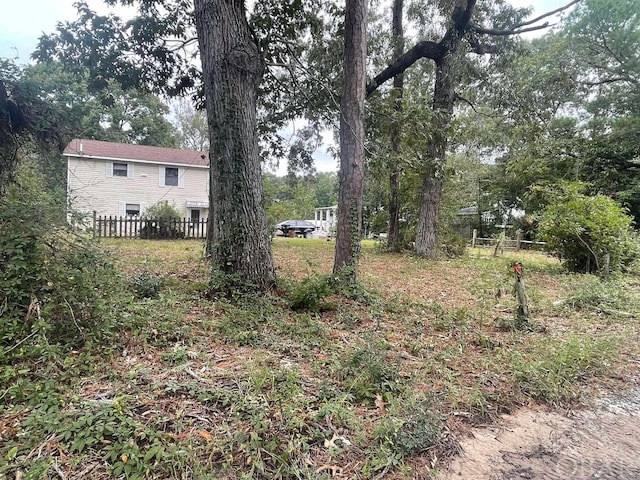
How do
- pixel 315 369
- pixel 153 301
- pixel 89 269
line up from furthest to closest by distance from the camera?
pixel 153 301 < pixel 89 269 < pixel 315 369

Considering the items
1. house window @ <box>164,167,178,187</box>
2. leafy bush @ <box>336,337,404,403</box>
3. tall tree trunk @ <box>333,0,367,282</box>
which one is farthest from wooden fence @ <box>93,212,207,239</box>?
leafy bush @ <box>336,337,404,403</box>

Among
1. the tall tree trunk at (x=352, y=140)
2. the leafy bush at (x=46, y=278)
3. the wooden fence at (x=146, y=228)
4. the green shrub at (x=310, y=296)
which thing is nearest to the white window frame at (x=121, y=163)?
the wooden fence at (x=146, y=228)

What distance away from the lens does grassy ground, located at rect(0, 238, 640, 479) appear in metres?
1.72

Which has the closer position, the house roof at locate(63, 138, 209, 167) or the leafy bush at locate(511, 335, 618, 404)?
the leafy bush at locate(511, 335, 618, 404)

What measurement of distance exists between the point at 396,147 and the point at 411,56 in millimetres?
3318

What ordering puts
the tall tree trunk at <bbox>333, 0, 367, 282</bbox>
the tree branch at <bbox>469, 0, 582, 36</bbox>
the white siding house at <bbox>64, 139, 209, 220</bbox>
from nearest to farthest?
the tall tree trunk at <bbox>333, 0, 367, 282</bbox>
the tree branch at <bbox>469, 0, 582, 36</bbox>
the white siding house at <bbox>64, 139, 209, 220</bbox>

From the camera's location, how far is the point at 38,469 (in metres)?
1.53

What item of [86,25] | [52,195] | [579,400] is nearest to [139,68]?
[86,25]

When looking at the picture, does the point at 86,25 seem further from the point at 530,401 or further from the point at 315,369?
the point at 530,401

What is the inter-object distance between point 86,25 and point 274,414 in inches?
325

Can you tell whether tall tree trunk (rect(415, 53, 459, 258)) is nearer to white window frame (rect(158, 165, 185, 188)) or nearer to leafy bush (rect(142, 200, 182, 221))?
leafy bush (rect(142, 200, 182, 221))

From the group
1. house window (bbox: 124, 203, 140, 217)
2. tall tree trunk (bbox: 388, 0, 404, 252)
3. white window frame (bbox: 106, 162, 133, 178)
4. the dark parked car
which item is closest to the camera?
tall tree trunk (bbox: 388, 0, 404, 252)

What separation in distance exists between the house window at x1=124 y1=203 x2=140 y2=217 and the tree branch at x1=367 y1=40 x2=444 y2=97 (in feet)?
46.4

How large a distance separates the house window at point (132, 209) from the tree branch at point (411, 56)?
46.4 ft
